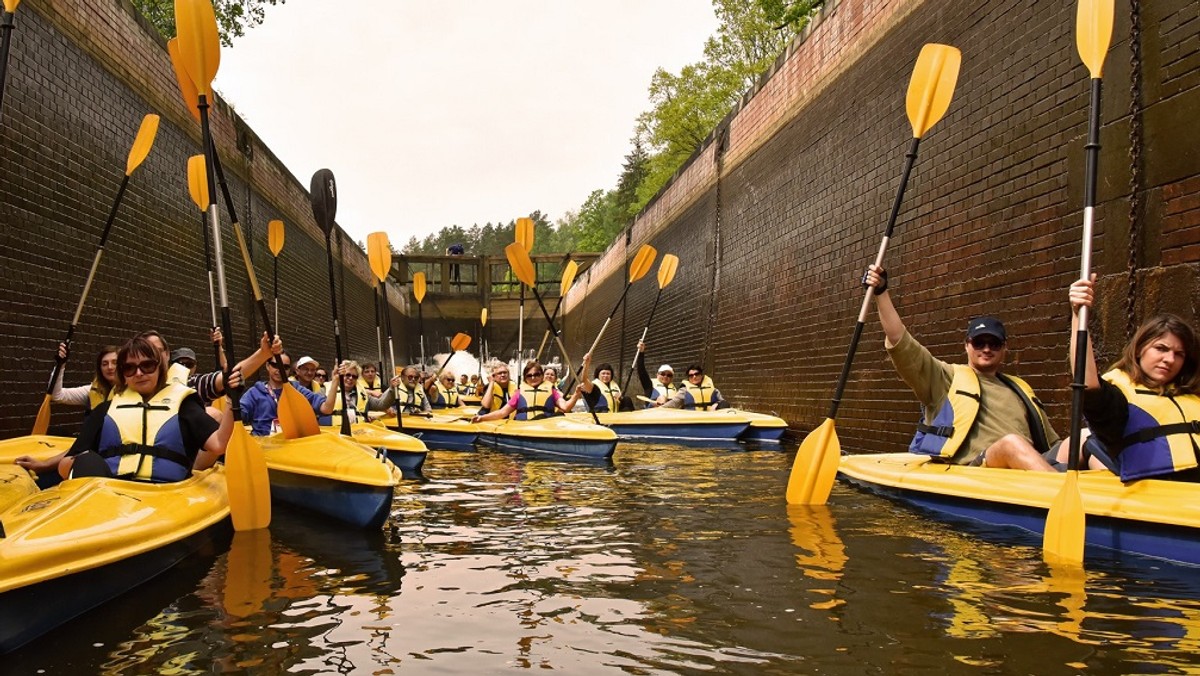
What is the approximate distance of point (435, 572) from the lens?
3.91 metres

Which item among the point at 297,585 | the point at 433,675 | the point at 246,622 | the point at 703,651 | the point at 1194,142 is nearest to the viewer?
the point at 433,675

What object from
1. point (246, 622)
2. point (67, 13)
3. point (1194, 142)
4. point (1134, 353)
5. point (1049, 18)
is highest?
point (67, 13)

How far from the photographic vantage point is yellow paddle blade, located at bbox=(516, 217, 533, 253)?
459 inches

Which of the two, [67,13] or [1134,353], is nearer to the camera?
[1134,353]

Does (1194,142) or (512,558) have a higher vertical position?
(1194,142)

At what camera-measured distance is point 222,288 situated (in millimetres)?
5414

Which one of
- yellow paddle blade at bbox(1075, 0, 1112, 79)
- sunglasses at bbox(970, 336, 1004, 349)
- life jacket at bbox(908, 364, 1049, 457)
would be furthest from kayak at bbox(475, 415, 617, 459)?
yellow paddle blade at bbox(1075, 0, 1112, 79)

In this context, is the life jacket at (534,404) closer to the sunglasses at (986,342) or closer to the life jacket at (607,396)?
the life jacket at (607,396)

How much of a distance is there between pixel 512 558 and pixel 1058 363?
3.80 m

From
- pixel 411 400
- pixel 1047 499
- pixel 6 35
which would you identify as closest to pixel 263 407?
pixel 6 35

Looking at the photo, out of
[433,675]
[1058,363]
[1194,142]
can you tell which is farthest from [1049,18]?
[433,675]

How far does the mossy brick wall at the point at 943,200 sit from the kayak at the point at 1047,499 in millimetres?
1082

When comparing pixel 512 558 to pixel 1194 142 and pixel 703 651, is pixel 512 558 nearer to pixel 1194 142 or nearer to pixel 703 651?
pixel 703 651

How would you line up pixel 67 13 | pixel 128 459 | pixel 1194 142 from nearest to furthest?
pixel 128 459 → pixel 1194 142 → pixel 67 13
